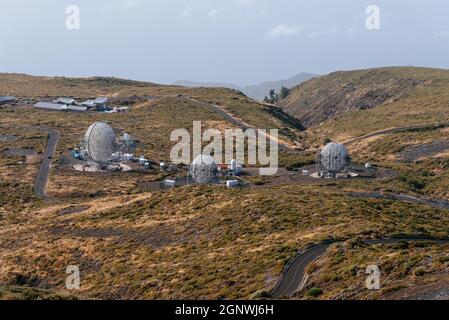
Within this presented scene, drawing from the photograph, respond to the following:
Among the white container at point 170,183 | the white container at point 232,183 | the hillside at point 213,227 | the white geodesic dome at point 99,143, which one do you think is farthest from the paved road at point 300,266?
the white geodesic dome at point 99,143

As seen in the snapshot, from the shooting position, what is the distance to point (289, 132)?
450 ft

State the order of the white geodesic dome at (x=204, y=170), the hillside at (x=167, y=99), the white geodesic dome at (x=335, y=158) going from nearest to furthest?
the white geodesic dome at (x=204, y=170), the white geodesic dome at (x=335, y=158), the hillside at (x=167, y=99)

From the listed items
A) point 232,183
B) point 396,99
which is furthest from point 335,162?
point 396,99

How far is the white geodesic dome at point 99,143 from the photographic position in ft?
283

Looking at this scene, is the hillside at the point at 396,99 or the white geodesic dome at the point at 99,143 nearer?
the white geodesic dome at the point at 99,143

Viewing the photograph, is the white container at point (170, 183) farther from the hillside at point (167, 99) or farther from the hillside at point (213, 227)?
the hillside at point (167, 99)

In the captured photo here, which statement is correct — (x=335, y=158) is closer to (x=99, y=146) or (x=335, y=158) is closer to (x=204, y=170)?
(x=204, y=170)

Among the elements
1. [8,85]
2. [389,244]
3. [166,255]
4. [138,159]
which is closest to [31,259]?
[166,255]

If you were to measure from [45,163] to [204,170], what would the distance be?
34336 mm

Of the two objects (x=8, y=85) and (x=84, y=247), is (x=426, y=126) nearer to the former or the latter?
(x=84, y=247)

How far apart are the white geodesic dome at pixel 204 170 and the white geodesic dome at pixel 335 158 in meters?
18.3

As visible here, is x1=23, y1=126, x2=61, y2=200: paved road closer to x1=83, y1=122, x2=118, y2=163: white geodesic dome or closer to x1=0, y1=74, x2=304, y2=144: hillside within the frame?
x1=83, y1=122, x2=118, y2=163: white geodesic dome

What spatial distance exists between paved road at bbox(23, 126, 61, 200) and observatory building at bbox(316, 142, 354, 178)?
41281mm
